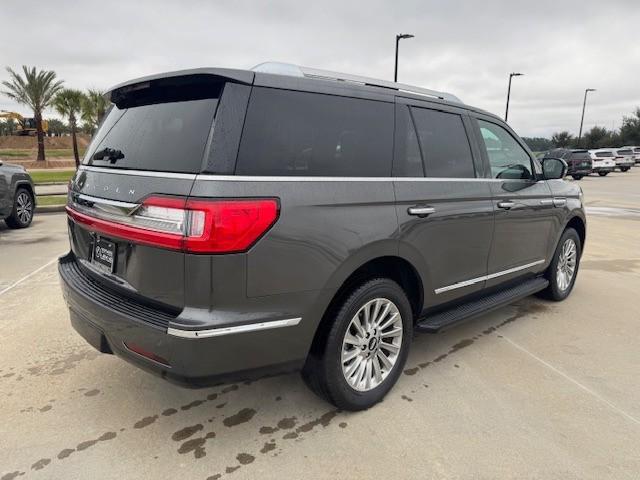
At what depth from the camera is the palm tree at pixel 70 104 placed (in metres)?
32.7

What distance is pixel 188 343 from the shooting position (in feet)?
6.83

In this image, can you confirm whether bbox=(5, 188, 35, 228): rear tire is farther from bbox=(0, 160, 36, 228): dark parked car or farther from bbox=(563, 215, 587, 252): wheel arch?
bbox=(563, 215, 587, 252): wheel arch

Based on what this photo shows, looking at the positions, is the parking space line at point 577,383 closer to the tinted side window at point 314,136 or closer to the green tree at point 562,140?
the tinted side window at point 314,136

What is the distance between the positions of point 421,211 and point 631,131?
68.9m

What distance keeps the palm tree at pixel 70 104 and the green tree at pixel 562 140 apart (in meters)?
57.5

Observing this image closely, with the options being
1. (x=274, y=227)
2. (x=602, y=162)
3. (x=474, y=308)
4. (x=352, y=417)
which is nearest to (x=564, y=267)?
(x=474, y=308)

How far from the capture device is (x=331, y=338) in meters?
2.53

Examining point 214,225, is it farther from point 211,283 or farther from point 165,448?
point 165,448

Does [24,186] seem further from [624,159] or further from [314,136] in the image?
[624,159]

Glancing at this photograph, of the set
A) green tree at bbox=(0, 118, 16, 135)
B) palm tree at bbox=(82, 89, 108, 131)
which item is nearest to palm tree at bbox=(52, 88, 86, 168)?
palm tree at bbox=(82, 89, 108, 131)

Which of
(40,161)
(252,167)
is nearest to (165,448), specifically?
(252,167)

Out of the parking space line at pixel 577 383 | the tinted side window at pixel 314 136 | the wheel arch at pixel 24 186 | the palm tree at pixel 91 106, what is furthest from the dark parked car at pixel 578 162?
the palm tree at pixel 91 106

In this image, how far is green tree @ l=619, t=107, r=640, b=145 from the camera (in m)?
58.1

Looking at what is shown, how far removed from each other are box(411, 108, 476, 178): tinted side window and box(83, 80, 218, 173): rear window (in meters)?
1.45
